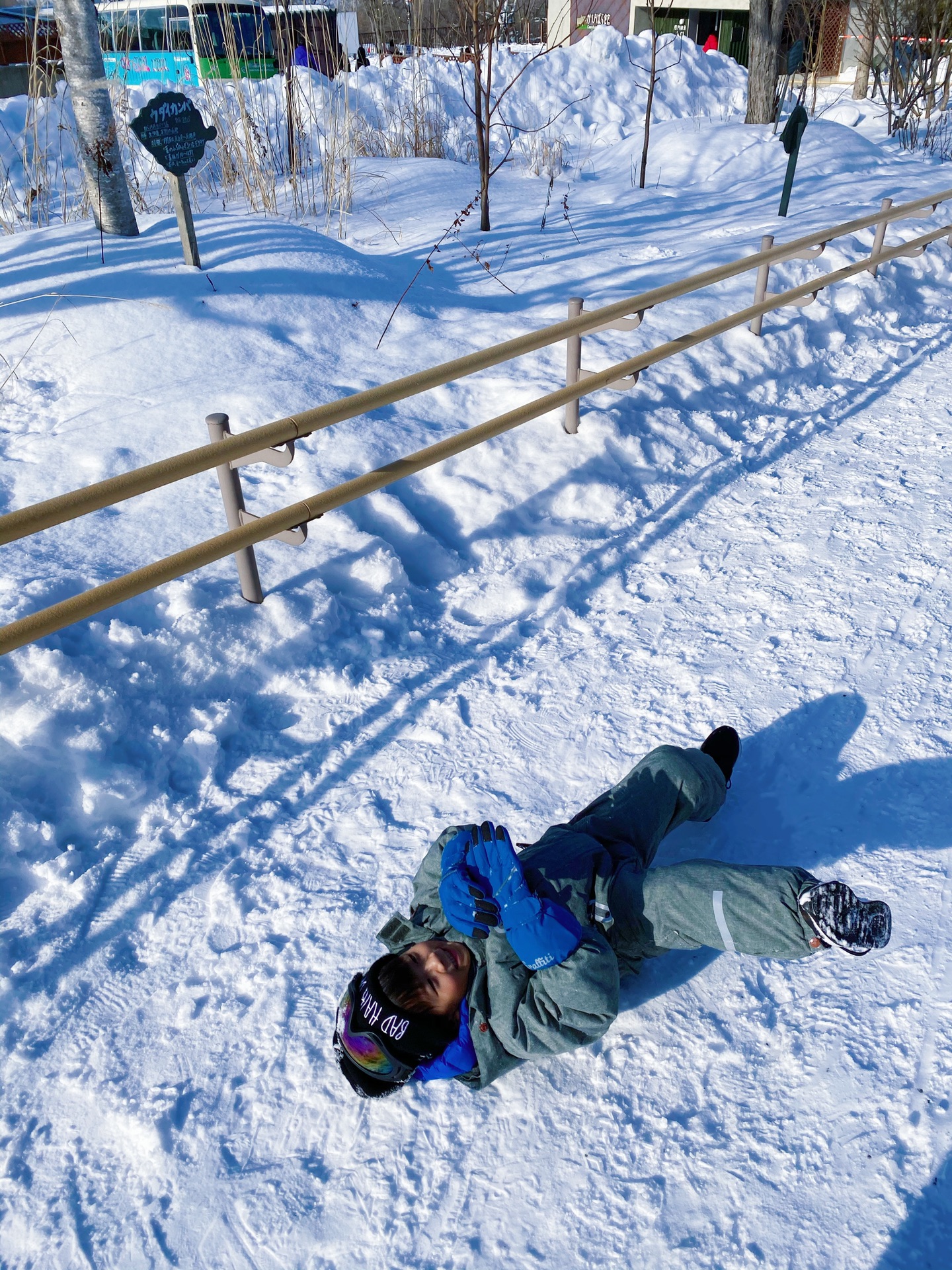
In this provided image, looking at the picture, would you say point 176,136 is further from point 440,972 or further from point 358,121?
point 358,121

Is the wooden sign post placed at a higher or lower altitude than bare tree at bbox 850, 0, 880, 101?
lower

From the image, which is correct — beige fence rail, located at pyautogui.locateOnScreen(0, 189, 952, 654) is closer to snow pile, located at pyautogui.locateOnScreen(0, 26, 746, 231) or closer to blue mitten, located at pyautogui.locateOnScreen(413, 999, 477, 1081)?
blue mitten, located at pyautogui.locateOnScreen(413, 999, 477, 1081)

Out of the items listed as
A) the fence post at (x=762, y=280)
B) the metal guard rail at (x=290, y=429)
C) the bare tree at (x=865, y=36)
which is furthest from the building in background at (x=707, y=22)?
the metal guard rail at (x=290, y=429)

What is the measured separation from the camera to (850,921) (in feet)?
6.79

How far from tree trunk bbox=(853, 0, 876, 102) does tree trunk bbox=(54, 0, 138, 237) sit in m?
15.2

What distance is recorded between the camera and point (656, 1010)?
7.59 feet

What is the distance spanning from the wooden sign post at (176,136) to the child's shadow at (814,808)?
4.28 metres

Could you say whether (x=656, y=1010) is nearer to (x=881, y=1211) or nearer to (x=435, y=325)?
(x=881, y=1211)

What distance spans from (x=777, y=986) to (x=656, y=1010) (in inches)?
12.2

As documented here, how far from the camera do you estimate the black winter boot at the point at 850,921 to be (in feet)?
6.79

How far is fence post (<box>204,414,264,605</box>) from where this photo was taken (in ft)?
10.8

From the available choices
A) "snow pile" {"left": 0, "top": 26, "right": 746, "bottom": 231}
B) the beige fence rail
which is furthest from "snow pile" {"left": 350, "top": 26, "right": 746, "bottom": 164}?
the beige fence rail

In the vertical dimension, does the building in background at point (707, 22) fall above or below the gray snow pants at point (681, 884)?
above

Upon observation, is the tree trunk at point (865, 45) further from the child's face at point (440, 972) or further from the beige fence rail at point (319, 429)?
the child's face at point (440, 972)
